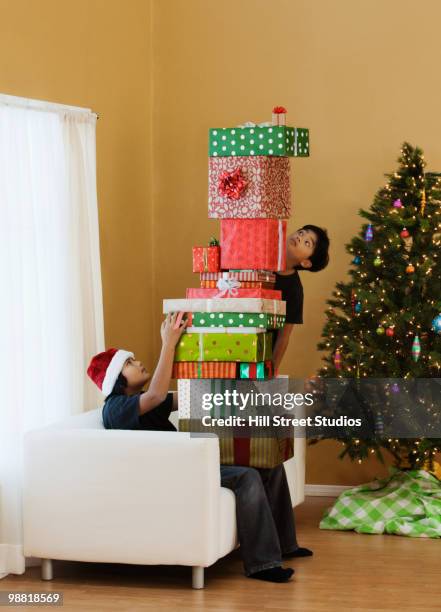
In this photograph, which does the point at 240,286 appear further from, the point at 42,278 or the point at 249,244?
the point at 42,278

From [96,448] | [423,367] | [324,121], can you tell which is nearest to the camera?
[96,448]

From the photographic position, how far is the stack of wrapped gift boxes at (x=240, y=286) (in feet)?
14.3

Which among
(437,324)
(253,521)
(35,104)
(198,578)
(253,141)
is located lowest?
(198,578)

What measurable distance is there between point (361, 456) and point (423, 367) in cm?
54

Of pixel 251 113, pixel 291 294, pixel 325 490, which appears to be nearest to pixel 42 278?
pixel 291 294

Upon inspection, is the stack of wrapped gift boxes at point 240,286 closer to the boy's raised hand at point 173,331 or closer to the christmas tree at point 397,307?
the boy's raised hand at point 173,331

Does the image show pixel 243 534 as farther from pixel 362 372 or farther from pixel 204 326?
pixel 362 372

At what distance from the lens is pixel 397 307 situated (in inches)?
203

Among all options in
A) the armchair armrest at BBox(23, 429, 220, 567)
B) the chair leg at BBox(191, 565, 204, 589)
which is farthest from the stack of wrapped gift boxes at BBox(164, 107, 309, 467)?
the chair leg at BBox(191, 565, 204, 589)

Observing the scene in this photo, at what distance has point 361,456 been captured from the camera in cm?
514

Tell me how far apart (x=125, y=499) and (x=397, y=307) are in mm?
1856

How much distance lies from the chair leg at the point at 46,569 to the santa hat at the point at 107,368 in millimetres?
724

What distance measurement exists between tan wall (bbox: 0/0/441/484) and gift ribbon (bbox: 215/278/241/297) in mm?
1200

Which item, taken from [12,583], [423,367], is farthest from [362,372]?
[12,583]
